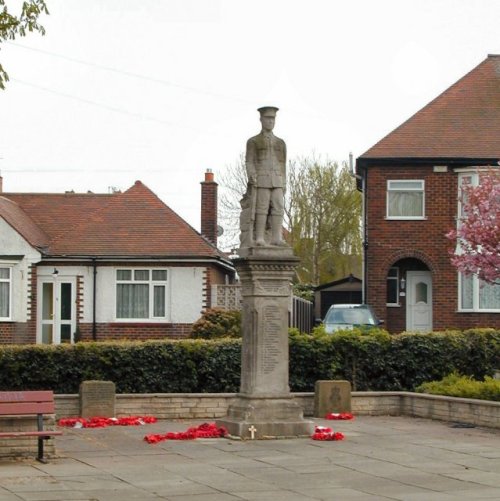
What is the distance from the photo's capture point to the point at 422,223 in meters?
39.2

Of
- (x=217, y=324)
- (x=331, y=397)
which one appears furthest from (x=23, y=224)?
(x=331, y=397)

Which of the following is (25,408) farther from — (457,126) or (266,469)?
(457,126)

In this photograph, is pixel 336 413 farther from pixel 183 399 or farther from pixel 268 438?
pixel 268 438

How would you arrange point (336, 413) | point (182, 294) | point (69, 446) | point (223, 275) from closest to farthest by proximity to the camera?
point (69, 446)
point (336, 413)
point (182, 294)
point (223, 275)

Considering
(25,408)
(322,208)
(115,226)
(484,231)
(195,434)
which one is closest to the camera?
(25,408)

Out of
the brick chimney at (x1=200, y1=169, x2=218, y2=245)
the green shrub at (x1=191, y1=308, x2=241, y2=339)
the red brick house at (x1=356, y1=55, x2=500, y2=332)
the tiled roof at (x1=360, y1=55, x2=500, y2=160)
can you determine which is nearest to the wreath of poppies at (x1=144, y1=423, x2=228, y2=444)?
the green shrub at (x1=191, y1=308, x2=241, y2=339)

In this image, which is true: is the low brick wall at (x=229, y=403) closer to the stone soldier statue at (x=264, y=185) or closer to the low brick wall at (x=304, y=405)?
the low brick wall at (x=304, y=405)

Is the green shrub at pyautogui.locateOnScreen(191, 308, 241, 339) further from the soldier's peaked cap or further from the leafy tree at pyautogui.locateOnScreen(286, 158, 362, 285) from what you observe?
the leafy tree at pyautogui.locateOnScreen(286, 158, 362, 285)

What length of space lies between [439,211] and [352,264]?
2422cm

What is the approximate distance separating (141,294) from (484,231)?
12606 millimetres

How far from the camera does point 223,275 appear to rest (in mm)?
43281

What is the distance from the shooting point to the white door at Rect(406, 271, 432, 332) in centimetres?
3962

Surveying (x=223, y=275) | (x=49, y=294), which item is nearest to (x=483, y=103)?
(x=223, y=275)

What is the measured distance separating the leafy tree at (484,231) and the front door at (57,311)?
43.4 feet
